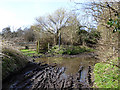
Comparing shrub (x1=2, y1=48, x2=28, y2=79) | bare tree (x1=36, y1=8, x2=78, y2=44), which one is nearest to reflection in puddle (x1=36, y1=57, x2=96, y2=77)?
shrub (x1=2, y1=48, x2=28, y2=79)

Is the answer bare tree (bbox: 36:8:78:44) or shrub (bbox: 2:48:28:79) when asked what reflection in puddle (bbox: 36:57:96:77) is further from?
bare tree (bbox: 36:8:78:44)

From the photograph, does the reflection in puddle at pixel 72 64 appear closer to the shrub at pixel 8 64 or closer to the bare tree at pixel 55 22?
the shrub at pixel 8 64

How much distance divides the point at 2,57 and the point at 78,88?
4791 mm

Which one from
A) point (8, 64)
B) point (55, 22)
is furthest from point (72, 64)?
point (55, 22)

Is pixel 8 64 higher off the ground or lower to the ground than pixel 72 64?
higher

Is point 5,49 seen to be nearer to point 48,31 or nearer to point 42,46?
point 42,46

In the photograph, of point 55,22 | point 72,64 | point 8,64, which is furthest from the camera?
point 55,22

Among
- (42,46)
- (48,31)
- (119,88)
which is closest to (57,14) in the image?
(48,31)

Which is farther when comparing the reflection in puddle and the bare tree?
the bare tree

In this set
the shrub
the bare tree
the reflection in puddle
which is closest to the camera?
the shrub

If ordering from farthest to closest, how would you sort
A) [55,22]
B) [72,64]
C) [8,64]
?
[55,22], [72,64], [8,64]

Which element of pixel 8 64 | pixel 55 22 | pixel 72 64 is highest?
pixel 55 22

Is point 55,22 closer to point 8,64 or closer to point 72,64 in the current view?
point 72,64

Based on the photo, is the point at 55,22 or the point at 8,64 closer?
the point at 8,64
